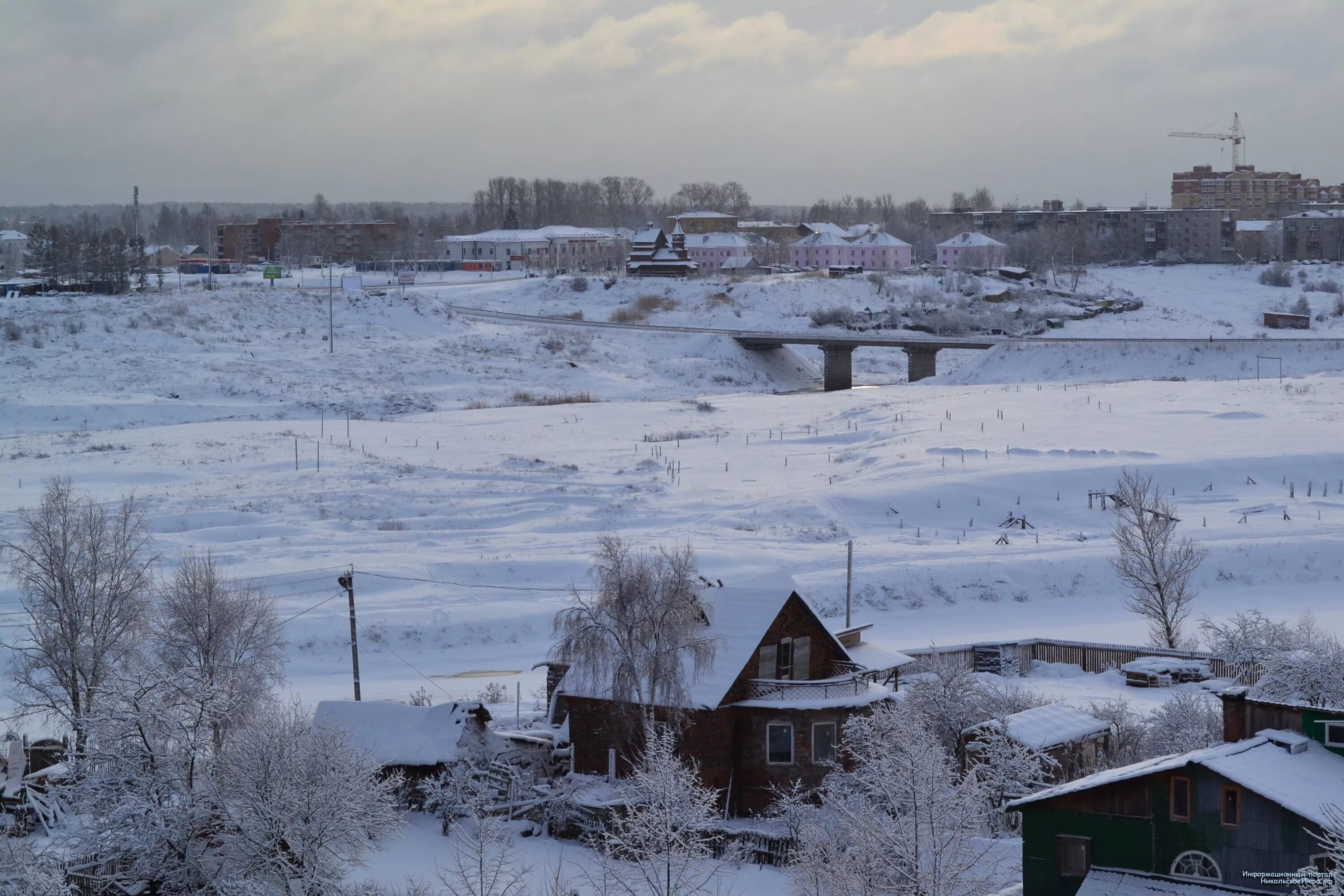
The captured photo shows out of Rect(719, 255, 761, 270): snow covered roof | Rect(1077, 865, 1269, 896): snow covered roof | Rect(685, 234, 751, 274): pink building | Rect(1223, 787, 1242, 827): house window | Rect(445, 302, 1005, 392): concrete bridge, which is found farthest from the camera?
Rect(685, 234, 751, 274): pink building

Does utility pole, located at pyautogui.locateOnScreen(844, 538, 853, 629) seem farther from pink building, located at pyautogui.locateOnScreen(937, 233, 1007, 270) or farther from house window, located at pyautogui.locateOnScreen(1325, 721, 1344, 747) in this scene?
pink building, located at pyautogui.locateOnScreen(937, 233, 1007, 270)

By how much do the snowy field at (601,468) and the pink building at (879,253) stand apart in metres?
51.2

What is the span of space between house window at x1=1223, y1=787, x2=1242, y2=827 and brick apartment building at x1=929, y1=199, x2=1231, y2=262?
141451mm

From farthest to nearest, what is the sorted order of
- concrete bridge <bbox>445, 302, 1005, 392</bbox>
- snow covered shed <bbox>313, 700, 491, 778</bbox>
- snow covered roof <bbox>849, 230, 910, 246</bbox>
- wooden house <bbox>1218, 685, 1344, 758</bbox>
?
1. snow covered roof <bbox>849, 230, 910, 246</bbox>
2. concrete bridge <bbox>445, 302, 1005, 392</bbox>
3. snow covered shed <bbox>313, 700, 491, 778</bbox>
4. wooden house <bbox>1218, 685, 1344, 758</bbox>

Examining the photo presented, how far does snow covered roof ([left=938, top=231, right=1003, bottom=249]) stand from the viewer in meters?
150

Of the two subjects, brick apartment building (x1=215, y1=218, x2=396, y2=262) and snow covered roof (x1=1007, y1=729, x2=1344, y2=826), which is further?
brick apartment building (x1=215, y1=218, x2=396, y2=262)

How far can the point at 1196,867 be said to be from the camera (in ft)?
52.7

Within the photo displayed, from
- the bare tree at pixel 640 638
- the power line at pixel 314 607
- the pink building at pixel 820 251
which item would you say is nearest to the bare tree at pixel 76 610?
the power line at pixel 314 607

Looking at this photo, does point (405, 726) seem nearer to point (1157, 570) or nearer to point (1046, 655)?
point (1046, 655)

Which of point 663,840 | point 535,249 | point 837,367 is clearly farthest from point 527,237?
point 663,840

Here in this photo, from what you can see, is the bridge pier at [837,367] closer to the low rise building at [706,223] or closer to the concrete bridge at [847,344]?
the concrete bridge at [847,344]

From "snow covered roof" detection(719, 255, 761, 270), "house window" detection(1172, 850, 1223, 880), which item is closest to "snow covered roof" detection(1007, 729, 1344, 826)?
"house window" detection(1172, 850, 1223, 880)

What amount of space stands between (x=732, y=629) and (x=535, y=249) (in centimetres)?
14689

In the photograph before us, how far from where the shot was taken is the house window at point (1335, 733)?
16.2m
